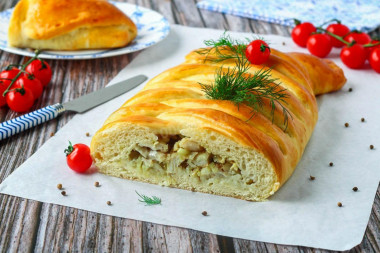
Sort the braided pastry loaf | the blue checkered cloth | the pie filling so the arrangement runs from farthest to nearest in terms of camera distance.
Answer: the blue checkered cloth < the pie filling < the braided pastry loaf

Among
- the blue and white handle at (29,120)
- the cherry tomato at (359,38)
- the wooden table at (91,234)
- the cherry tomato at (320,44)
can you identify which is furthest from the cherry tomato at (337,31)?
the blue and white handle at (29,120)

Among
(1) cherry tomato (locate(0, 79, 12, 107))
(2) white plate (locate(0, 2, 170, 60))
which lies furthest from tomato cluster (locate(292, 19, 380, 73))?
(1) cherry tomato (locate(0, 79, 12, 107))

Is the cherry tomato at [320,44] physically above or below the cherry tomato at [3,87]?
below

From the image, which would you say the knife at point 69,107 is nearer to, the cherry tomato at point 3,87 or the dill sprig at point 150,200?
the cherry tomato at point 3,87

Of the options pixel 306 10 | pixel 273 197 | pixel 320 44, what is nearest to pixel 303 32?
pixel 320 44

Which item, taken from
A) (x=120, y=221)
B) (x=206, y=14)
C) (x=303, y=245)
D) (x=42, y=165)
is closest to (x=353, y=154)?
(x=303, y=245)

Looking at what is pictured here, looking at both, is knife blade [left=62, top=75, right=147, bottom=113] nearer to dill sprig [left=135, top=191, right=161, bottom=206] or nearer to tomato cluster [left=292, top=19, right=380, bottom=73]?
dill sprig [left=135, top=191, right=161, bottom=206]
